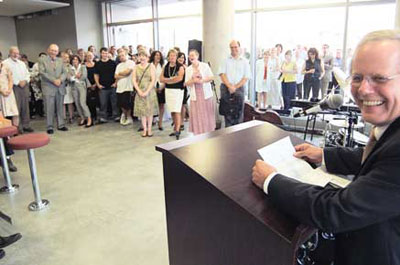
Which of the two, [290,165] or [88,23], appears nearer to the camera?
[290,165]

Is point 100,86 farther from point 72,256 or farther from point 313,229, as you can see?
point 313,229

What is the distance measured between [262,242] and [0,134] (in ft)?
9.69

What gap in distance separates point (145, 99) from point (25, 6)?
6578 millimetres

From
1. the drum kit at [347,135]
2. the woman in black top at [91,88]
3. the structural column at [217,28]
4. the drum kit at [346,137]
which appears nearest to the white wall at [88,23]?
the woman in black top at [91,88]

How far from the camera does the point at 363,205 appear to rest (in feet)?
2.63

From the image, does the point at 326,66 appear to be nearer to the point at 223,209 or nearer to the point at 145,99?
the point at 145,99

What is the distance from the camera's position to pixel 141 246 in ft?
8.27

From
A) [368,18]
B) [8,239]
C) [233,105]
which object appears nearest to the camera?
[8,239]

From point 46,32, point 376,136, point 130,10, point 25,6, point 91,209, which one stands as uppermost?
point 25,6

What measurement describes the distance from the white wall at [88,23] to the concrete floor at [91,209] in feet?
19.3

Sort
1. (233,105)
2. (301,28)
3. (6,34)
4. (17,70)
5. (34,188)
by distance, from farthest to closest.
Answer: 1. (6,34)
2. (301,28)
3. (17,70)
4. (233,105)
5. (34,188)

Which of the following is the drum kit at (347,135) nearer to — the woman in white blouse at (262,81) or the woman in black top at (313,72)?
the woman in black top at (313,72)

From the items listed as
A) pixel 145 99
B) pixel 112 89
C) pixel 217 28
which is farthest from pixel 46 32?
pixel 217 28

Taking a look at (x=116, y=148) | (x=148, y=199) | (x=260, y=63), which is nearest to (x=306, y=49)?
(x=260, y=63)
